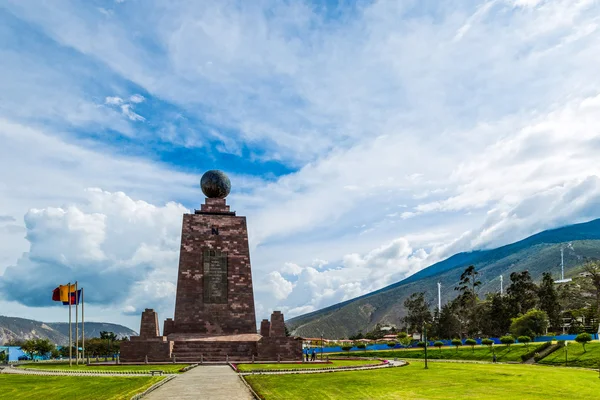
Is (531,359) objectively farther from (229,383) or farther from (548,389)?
(229,383)

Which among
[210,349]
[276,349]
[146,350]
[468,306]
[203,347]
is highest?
[146,350]

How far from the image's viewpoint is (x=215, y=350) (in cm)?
3684

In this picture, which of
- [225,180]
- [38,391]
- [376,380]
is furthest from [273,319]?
[38,391]

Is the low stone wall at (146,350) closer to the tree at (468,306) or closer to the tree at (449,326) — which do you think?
the tree at (468,306)

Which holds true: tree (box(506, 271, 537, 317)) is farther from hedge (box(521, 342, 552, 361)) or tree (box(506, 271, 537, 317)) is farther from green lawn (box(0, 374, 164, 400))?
green lawn (box(0, 374, 164, 400))

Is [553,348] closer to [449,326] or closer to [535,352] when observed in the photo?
[535,352]

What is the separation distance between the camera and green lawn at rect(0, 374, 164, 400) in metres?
17.6

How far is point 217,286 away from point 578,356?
27752mm

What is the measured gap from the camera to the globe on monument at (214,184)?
46.5 meters

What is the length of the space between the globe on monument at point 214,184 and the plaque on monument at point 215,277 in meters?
6.04

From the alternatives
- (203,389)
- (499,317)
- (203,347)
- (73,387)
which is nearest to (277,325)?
(203,347)

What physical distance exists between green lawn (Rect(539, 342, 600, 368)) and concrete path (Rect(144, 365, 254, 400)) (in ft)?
87.7

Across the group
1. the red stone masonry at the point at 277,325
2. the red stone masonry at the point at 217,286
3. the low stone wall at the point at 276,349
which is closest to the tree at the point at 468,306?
the red stone masonry at the point at 217,286

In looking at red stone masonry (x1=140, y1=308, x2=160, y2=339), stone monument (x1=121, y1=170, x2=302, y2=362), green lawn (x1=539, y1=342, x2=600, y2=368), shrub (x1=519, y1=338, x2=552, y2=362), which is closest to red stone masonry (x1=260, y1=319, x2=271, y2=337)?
stone monument (x1=121, y1=170, x2=302, y2=362)
